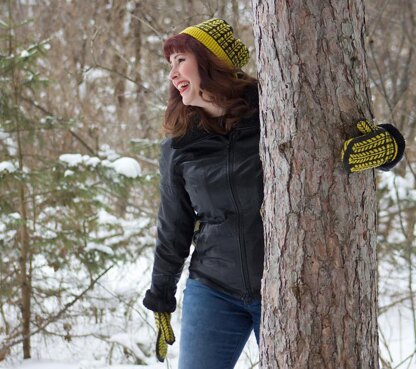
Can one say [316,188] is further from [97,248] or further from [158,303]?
[97,248]

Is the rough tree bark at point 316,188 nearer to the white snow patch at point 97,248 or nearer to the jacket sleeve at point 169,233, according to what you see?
the jacket sleeve at point 169,233

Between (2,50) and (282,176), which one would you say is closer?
(282,176)

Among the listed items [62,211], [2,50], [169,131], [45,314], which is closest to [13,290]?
[45,314]

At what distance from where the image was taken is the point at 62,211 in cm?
620

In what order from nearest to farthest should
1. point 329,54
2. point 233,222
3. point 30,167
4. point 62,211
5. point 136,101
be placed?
point 329,54 < point 233,222 < point 30,167 < point 62,211 < point 136,101

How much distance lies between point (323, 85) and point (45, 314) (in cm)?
482

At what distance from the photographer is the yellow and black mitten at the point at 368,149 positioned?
169 centimetres

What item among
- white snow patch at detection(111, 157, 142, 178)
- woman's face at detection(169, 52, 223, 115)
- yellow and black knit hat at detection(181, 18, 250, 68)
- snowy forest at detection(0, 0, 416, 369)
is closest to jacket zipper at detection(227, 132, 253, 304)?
woman's face at detection(169, 52, 223, 115)

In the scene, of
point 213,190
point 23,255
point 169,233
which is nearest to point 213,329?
point 169,233

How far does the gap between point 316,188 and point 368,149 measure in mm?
201

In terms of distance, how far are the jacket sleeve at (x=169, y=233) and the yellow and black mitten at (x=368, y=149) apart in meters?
0.89

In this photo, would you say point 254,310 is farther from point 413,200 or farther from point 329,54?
point 413,200

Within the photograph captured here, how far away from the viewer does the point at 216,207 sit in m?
2.29

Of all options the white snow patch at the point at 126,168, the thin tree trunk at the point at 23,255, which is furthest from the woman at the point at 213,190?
the thin tree trunk at the point at 23,255
